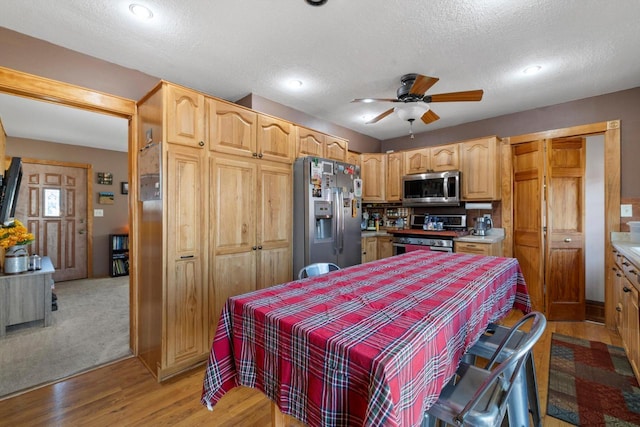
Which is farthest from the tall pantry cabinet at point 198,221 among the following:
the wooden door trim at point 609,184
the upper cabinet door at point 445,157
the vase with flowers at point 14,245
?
the wooden door trim at point 609,184

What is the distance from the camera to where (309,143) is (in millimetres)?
3250

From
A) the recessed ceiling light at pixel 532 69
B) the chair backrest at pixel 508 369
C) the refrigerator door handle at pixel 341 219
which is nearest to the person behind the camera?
the chair backrest at pixel 508 369

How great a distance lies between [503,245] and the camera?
12.2ft

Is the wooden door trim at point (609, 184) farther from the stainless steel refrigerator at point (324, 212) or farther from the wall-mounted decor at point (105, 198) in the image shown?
the wall-mounted decor at point (105, 198)

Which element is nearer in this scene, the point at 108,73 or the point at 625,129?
the point at 108,73

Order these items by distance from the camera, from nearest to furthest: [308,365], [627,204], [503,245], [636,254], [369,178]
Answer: [308,365]
[636,254]
[627,204]
[503,245]
[369,178]

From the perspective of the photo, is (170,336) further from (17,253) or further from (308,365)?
(17,253)

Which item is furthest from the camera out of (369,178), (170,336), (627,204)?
(369,178)

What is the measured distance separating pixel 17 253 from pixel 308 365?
146 inches

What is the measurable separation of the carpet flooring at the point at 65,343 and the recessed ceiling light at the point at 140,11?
2.62 m

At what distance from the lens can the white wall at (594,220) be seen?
11.3 ft

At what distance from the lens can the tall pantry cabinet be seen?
7.06ft

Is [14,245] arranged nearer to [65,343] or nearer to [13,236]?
[13,236]

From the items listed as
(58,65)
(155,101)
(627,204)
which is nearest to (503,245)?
(627,204)
